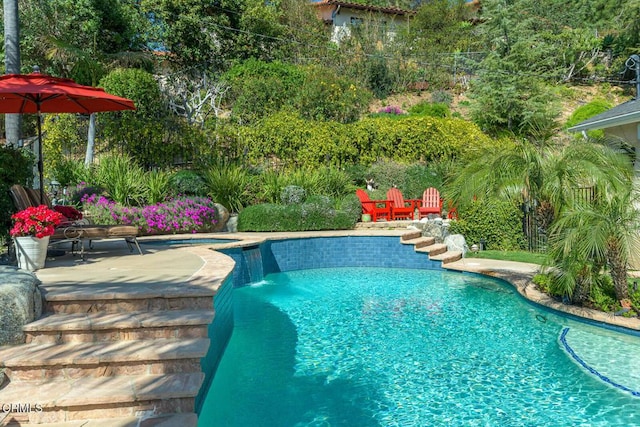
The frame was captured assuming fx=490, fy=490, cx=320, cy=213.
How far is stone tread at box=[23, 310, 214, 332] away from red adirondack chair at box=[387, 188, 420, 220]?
10018 mm

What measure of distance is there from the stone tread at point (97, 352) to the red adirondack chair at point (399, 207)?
10387mm

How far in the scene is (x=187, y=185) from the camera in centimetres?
1313

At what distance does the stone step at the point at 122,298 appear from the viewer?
4617 millimetres

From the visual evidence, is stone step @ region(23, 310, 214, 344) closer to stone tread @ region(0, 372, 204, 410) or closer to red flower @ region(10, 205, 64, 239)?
stone tread @ region(0, 372, 204, 410)

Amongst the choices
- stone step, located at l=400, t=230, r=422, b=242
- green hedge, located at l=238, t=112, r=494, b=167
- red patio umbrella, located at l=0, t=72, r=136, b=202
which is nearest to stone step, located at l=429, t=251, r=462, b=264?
stone step, located at l=400, t=230, r=422, b=242

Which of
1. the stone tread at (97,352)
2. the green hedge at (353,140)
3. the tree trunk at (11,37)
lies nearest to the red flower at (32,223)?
the stone tread at (97,352)

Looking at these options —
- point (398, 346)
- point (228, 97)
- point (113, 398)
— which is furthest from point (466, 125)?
point (113, 398)

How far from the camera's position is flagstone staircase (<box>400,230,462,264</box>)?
35.9 ft

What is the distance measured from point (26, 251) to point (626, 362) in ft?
22.7

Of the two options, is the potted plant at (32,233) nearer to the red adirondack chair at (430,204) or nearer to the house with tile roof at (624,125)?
the house with tile roof at (624,125)

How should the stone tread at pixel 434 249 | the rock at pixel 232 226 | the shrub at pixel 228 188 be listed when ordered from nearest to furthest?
the stone tread at pixel 434 249 → the rock at pixel 232 226 → the shrub at pixel 228 188

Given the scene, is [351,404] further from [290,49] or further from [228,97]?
[290,49]

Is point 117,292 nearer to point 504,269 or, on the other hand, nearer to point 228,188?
point 504,269

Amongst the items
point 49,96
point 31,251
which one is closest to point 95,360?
point 31,251
